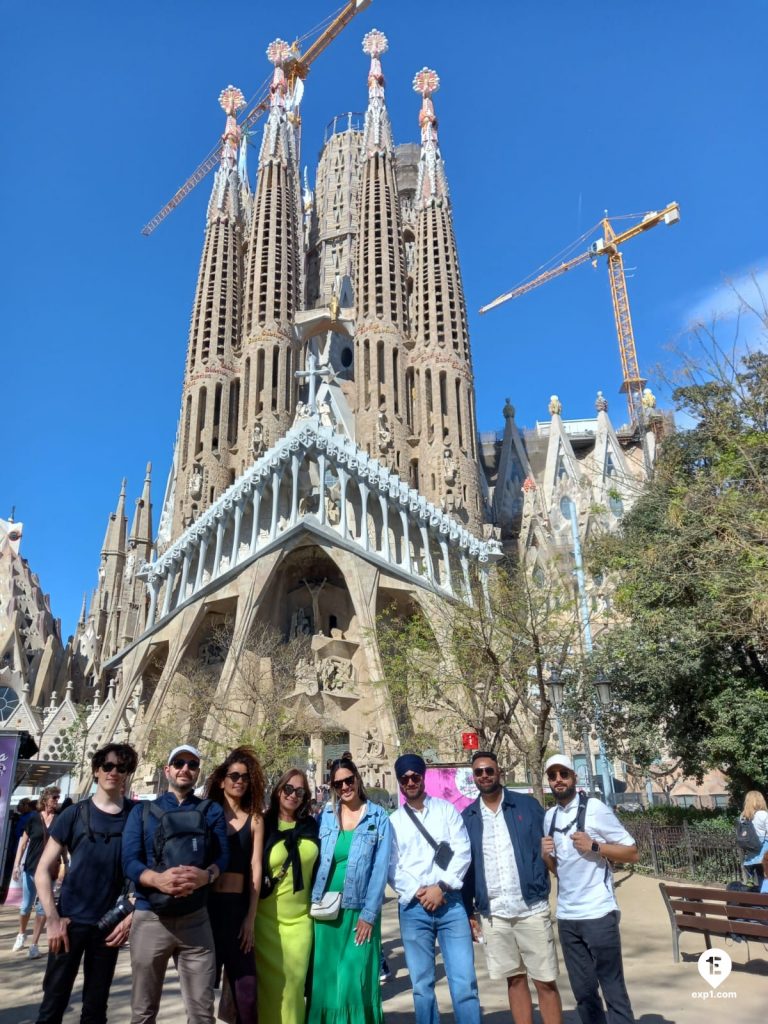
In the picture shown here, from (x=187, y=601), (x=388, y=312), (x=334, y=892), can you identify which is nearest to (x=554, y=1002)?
(x=334, y=892)

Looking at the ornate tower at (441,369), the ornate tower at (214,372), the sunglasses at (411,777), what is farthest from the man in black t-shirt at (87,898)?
the ornate tower at (214,372)

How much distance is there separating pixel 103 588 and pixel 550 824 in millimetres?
47324

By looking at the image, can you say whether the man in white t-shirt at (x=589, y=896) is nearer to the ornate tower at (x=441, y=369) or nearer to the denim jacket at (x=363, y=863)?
the denim jacket at (x=363, y=863)

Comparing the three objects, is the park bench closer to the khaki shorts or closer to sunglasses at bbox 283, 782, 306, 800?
the khaki shorts

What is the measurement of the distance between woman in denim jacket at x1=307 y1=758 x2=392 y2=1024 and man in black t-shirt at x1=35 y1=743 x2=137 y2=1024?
91 cm

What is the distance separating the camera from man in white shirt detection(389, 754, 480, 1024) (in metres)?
3.43

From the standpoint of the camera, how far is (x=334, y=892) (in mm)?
3531

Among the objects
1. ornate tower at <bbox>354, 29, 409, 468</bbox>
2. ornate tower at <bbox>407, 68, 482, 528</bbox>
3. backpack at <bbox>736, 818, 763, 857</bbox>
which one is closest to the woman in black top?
backpack at <bbox>736, 818, 763, 857</bbox>

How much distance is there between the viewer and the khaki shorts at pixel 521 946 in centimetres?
354

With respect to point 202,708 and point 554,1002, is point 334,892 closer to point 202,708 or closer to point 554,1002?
point 554,1002

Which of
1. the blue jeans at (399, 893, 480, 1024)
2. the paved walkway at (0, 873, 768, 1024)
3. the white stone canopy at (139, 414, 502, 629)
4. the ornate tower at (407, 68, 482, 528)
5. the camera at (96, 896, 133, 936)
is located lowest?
the paved walkway at (0, 873, 768, 1024)

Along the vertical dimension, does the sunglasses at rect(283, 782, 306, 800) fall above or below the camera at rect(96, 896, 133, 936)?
above

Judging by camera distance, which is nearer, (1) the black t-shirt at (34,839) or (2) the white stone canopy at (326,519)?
(1) the black t-shirt at (34,839)

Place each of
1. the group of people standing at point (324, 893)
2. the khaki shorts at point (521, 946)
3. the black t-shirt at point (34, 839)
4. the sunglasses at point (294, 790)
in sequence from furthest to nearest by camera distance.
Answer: the black t-shirt at point (34, 839)
the sunglasses at point (294, 790)
the khaki shorts at point (521, 946)
the group of people standing at point (324, 893)
